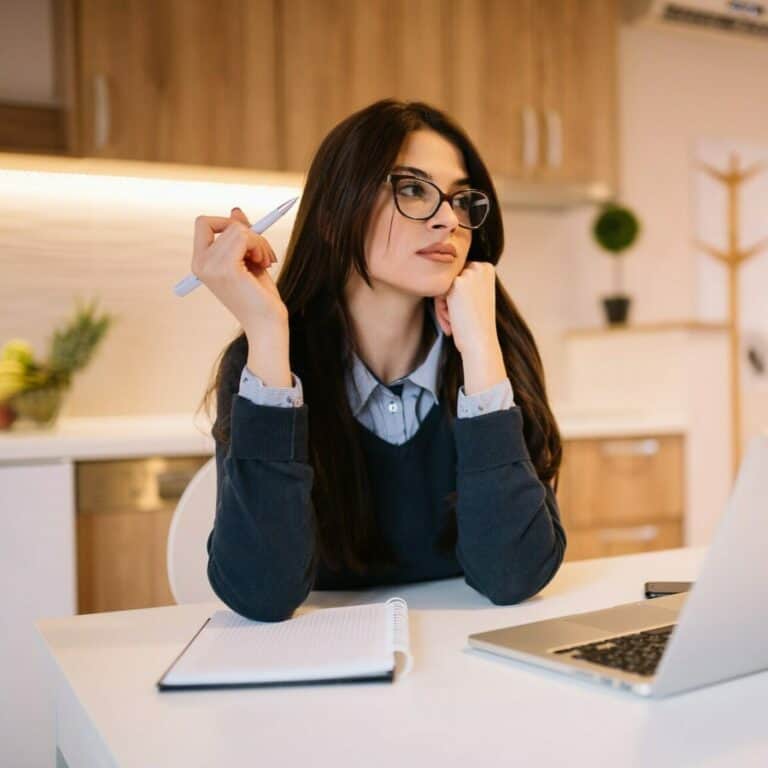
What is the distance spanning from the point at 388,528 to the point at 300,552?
221 millimetres

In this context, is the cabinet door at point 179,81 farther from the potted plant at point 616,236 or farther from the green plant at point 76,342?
the potted plant at point 616,236

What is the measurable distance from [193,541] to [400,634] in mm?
516

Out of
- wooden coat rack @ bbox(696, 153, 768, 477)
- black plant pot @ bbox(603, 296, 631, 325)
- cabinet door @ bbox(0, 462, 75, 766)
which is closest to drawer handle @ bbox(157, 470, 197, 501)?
cabinet door @ bbox(0, 462, 75, 766)

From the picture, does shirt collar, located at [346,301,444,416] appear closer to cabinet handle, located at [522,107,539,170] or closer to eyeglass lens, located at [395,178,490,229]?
eyeglass lens, located at [395,178,490,229]

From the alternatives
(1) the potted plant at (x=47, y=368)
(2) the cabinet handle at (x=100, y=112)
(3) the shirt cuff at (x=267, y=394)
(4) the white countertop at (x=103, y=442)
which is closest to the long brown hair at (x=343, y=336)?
(3) the shirt cuff at (x=267, y=394)

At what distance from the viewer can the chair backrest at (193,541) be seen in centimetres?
123

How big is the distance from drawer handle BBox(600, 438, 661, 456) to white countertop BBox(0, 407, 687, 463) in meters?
0.04

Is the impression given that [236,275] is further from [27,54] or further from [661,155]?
[661,155]

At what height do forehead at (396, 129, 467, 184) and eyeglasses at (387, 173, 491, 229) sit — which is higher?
forehead at (396, 129, 467, 184)

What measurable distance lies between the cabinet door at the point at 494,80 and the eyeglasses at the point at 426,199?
150cm

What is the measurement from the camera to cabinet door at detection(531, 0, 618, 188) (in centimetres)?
282

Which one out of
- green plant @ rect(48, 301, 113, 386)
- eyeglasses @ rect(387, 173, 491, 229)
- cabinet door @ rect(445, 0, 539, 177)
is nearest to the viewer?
eyeglasses @ rect(387, 173, 491, 229)

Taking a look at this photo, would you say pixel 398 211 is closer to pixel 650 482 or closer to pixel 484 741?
pixel 484 741

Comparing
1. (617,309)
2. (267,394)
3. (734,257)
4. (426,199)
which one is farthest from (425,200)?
(734,257)
